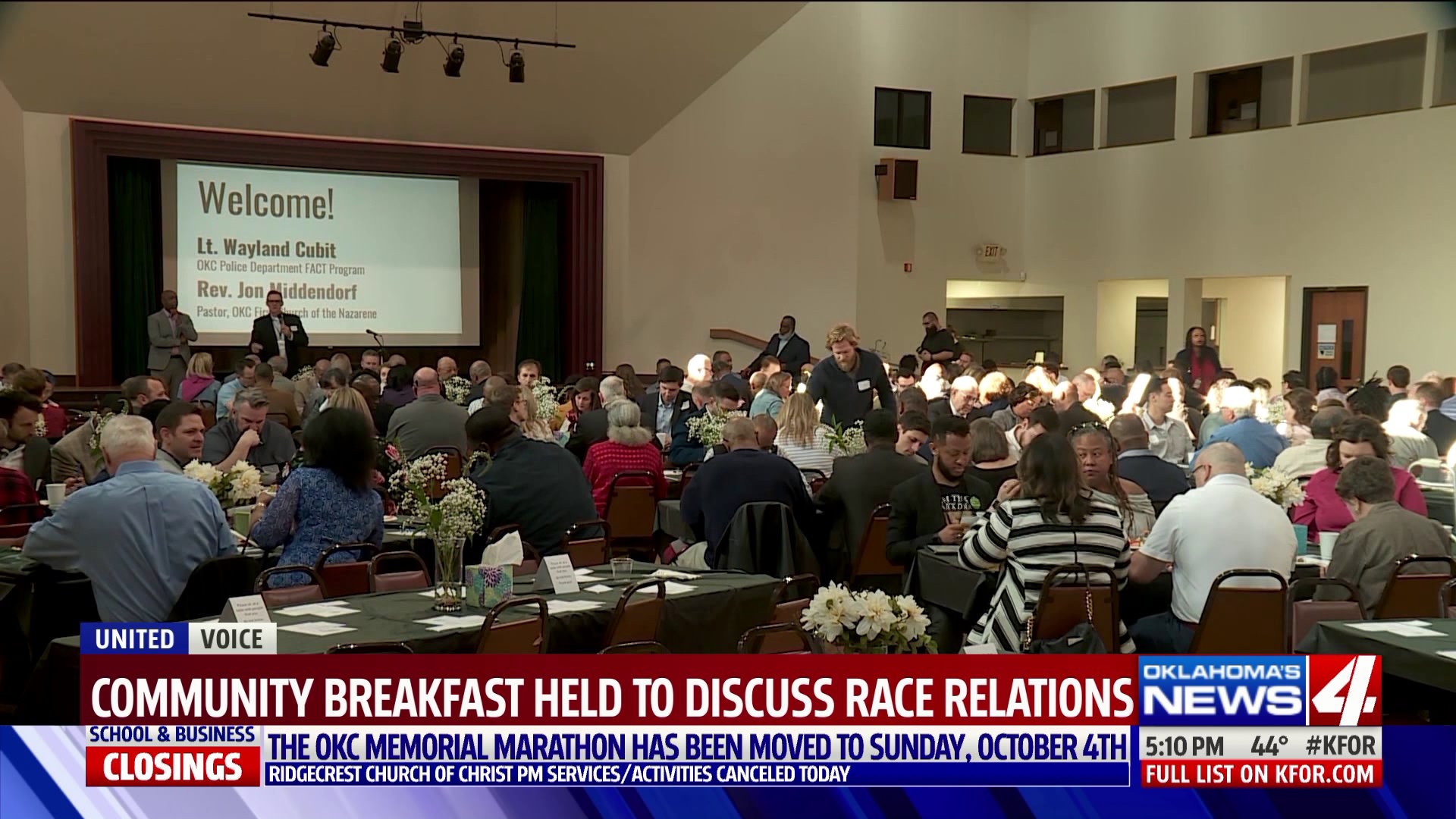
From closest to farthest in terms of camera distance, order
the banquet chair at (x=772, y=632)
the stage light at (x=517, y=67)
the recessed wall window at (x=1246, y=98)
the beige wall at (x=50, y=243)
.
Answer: the banquet chair at (x=772, y=632)
the stage light at (x=517, y=67)
the beige wall at (x=50, y=243)
the recessed wall window at (x=1246, y=98)

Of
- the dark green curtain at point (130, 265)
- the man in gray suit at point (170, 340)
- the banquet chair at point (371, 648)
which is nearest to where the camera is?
the banquet chair at point (371, 648)

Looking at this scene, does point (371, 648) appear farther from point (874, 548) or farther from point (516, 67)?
point (516, 67)

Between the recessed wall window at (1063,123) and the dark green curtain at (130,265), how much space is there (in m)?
10.5

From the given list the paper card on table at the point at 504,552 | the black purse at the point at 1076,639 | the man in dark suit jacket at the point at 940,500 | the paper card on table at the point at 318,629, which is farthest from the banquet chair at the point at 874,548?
the paper card on table at the point at 318,629

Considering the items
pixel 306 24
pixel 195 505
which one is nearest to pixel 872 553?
pixel 195 505

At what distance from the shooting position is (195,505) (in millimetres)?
4598

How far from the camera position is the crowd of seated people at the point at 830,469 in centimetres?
448

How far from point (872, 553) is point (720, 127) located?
10.3 metres

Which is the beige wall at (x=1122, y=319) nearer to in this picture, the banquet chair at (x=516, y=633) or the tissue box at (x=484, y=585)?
the tissue box at (x=484, y=585)

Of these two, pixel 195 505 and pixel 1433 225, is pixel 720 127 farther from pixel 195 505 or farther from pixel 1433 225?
pixel 195 505

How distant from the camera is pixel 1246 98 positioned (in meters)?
15.4

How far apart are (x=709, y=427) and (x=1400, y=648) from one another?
15.7 ft

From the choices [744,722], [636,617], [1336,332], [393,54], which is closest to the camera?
[744,722]

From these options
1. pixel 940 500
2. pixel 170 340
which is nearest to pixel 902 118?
pixel 170 340
